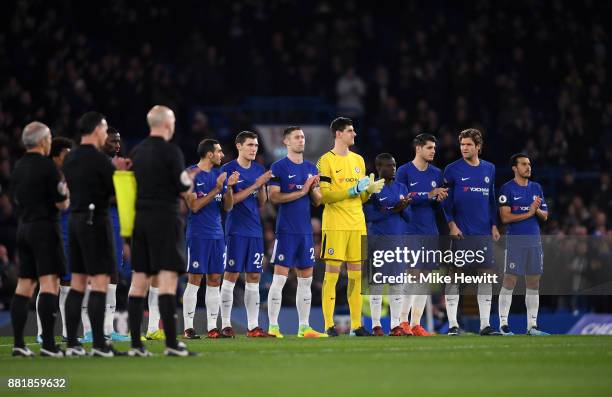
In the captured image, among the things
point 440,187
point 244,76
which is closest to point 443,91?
point 244,76

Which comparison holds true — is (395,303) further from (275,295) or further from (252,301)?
(252,301)

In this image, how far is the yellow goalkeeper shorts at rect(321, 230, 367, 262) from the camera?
1634 centimetres

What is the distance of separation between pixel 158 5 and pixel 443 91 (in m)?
7.36

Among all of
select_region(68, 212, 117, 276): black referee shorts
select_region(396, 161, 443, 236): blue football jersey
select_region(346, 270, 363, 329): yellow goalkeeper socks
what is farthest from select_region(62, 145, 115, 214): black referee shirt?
select_region(396, 161, 443, 236): blue football jersey

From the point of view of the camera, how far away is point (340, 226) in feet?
53.9

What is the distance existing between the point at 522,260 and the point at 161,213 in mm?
6777

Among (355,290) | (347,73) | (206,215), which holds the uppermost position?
(347,73)

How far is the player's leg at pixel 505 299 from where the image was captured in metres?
17.2

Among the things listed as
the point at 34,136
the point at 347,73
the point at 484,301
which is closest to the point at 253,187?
the point at 484,301

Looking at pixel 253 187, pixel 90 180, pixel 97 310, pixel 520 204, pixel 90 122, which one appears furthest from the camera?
pixel 520 204

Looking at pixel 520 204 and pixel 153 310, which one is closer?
pixel 153 310

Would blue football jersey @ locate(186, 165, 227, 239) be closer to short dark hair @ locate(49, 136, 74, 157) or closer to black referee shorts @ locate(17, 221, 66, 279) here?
short dark hair @ locate(49, 136, 74, 157)

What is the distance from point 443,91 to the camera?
28438 mm

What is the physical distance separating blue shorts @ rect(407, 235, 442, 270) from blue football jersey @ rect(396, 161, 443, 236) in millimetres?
91
